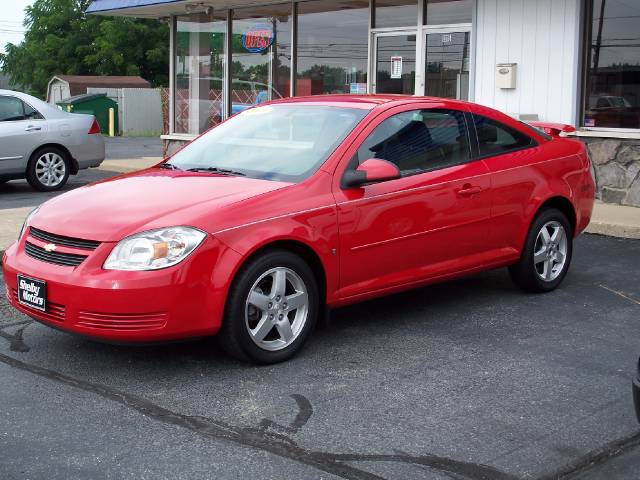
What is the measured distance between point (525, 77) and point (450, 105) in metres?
5.68

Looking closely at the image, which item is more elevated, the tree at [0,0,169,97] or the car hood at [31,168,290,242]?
the tree at [0,0,169,97]

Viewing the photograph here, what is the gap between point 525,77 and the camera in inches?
469

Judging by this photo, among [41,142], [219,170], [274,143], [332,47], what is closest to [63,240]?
[219,170]

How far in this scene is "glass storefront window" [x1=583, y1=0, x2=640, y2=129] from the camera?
36.3 feet

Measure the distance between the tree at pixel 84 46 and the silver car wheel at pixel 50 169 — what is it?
1381 inches

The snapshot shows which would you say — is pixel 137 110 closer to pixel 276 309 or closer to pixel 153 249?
pixel 276 309

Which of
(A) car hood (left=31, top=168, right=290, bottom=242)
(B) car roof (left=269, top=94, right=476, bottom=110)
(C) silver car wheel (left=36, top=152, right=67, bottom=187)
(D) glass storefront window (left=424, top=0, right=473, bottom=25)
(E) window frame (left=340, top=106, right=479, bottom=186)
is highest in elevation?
(D) glass storefront window (left=424, top=0, right=473, bottom=25)

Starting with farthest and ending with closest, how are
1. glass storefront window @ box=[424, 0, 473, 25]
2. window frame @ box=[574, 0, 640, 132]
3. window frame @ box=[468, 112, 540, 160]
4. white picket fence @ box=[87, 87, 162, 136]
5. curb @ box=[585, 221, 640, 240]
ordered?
white picket fence @ box=[87, 87, 162, 136] < glass storefront window @ box=[424, 0, 473, 25] < window frame @ box=[574, 0, 640, 132] < curb @ box=[585, 221, 640, 240] < window frame @ box=[468, 112, 540, 160]

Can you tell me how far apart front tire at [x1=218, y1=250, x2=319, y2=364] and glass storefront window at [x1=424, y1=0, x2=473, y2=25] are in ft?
26.7

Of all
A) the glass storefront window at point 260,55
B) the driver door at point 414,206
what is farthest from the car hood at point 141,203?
the glass storefront window at point 260,55

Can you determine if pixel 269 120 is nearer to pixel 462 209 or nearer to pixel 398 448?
pixel 462 209

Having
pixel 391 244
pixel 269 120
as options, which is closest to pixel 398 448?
pixel 391 244

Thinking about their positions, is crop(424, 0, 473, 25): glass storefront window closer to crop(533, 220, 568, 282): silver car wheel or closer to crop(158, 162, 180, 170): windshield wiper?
crop(533, 220, 568, 282): silver car wheel

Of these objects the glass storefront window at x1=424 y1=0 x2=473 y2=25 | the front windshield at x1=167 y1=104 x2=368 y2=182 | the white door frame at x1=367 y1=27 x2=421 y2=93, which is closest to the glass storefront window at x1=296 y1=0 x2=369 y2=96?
the white door frame at x1=367 y1=27 x2=421 y2=93
